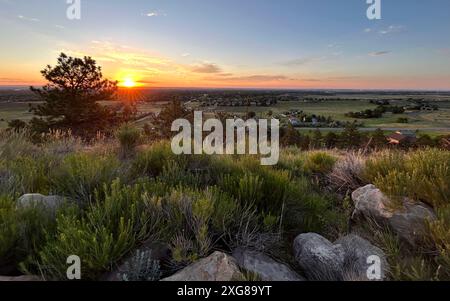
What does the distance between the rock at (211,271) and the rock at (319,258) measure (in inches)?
29.4

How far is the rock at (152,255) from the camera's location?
2.34m

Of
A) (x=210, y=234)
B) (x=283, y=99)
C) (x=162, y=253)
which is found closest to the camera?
(x=162, y=253)

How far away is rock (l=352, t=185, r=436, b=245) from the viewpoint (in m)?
3.00

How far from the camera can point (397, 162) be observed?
4.70m

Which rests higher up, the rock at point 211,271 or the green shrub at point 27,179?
the green shrub at point 27,179

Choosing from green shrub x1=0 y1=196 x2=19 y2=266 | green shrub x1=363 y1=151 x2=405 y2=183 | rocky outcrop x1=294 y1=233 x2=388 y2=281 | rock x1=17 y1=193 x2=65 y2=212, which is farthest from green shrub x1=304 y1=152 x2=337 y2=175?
green shrub x1=0 y1=196 x2=19 y2=266

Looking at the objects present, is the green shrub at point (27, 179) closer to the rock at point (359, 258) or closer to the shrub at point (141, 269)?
the shrub at point (141, 269)

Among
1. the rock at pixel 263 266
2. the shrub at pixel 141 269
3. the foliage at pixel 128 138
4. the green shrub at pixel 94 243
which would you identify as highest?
the foliage at pixel 128 138

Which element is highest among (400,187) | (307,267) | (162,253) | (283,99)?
(283,99)

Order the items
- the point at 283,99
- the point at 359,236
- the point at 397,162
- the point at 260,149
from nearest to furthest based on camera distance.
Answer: the point at 359,236 < the point at 397,162 < the point at 260,149 < the point at 283,99

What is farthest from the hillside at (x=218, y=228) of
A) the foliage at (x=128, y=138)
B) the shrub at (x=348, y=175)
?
the foliage at (x=128, y=138)
